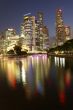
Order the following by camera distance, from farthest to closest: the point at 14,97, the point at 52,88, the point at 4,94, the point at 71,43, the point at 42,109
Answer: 1. the point at 71,43
2. the point at 52,88
3. the point at 4,94
4. the point at 14,97
5. the point at 42,109

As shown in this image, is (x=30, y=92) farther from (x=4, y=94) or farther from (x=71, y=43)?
(x=71, y=43)

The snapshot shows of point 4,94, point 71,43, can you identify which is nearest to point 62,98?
point 4,94

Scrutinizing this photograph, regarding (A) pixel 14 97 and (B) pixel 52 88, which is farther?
(B) pixel 52 88

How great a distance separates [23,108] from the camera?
19.5 meters

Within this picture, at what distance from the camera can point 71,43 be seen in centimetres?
15775

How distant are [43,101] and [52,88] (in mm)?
6640

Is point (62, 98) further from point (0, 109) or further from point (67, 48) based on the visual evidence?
point (67, 48)

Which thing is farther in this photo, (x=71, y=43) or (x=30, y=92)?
(x=71, y=43)

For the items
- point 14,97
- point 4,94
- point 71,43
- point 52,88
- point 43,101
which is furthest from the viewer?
point 71,43

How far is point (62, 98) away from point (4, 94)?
496 cm

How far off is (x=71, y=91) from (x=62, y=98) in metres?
3.09

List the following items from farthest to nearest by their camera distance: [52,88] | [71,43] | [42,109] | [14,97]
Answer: [71,43] < [52,88] < [14,97] < [42,109]

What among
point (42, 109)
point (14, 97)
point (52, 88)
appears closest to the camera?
point (42, 109)

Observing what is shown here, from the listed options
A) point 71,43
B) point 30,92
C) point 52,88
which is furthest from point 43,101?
point 71,43
